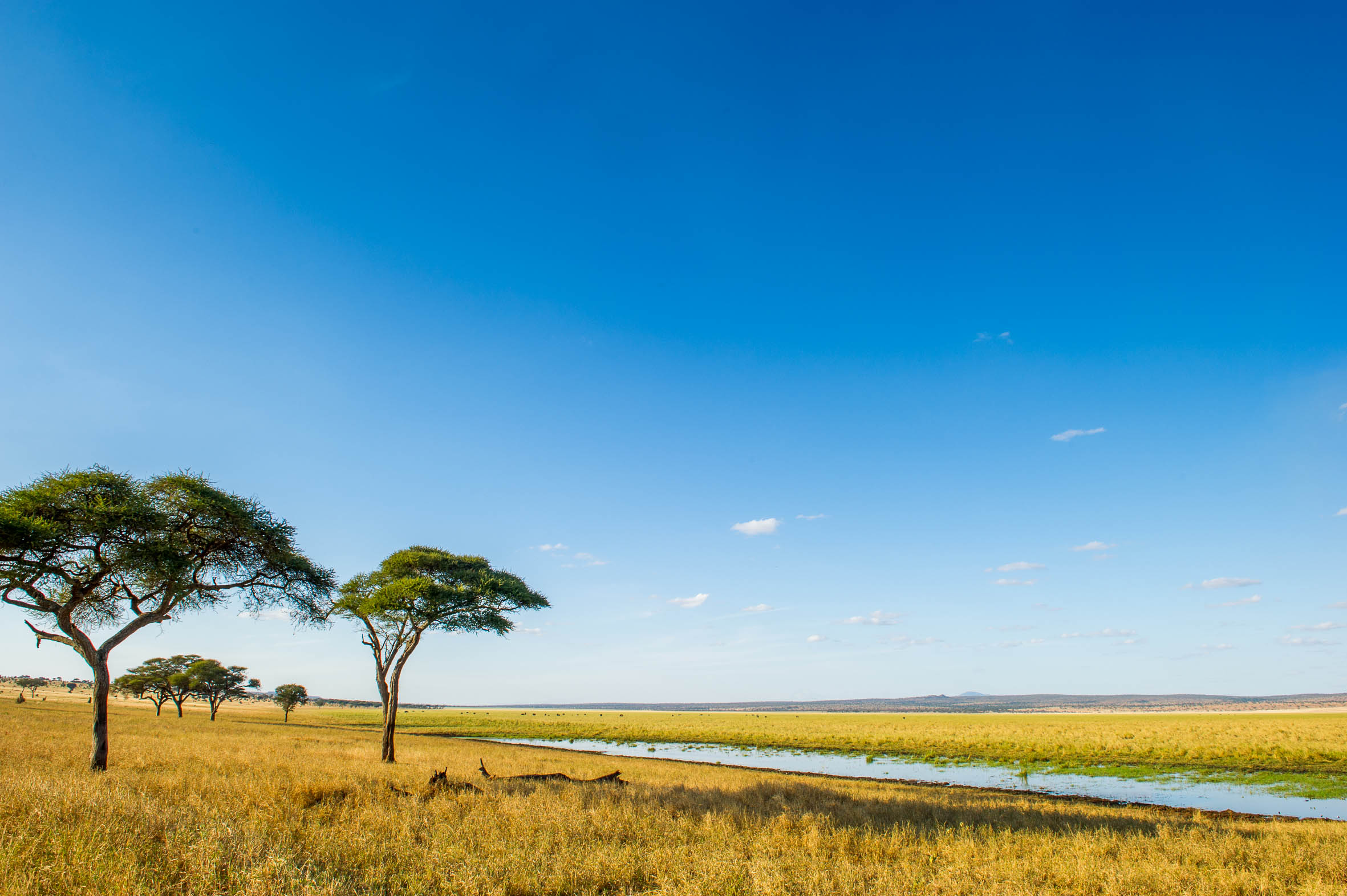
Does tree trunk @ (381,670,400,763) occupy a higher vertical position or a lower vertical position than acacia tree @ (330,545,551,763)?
lower

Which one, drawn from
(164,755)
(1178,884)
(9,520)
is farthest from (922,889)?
(164,755)

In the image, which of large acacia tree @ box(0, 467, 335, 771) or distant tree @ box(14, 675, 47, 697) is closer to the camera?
large acacia tree @ box(0, 467, 335, 771)

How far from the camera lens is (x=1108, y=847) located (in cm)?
1110

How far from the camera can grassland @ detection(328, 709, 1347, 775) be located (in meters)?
34.2

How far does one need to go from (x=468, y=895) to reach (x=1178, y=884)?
32.9 ft

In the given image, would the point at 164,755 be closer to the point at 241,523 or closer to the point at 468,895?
the point at 241,523

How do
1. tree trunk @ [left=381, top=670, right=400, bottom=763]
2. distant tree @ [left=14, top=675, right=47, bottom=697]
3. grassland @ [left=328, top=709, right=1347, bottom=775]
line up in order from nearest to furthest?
tree trunk @ [left=381, top=670, right=400, bottom=763] → grassland @ [left=328, top=709, right=1347, bottom=775] → distant tree @ [left=14, top=675, right=47, bottom=697]

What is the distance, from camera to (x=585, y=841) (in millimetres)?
10234

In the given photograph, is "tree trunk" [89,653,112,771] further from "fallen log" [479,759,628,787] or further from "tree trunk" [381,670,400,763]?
"fallen log" [479,759,628,787]

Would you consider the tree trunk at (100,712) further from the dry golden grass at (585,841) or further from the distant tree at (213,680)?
the distant tree at (213,680)

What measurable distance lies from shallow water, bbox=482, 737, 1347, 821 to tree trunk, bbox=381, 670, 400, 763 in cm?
1776

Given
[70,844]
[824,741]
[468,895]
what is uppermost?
[70,844]

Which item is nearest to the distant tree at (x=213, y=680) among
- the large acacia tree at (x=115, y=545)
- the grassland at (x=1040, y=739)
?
the grassland at (x=1040, y=739)

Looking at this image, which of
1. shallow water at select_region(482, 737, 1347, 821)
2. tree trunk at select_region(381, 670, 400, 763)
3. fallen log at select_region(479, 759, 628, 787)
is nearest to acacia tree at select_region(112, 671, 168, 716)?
shallow water at select_region(482, 737, 1347, 821)
